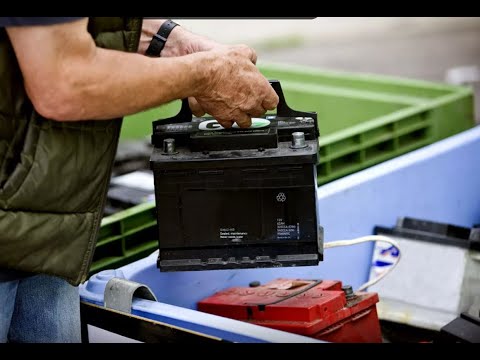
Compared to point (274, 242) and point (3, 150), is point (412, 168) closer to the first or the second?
point (274, 242)

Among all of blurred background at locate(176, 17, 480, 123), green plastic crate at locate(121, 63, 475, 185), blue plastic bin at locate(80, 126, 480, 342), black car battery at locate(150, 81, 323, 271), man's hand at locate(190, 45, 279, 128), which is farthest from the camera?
blurred background at locate(176, 17, 480, 123)

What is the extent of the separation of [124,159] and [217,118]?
2.48 meters

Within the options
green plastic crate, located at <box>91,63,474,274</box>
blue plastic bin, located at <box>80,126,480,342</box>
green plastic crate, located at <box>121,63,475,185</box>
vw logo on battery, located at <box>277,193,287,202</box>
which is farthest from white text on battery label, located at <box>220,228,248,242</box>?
green plastic crate, located at <box>121,63,475,185</box>

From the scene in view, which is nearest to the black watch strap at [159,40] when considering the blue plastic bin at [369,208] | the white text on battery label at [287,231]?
the white text on battery label at [287,231]

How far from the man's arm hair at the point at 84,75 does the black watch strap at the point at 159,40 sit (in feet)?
1.39

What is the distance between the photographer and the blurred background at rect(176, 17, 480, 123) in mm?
9148

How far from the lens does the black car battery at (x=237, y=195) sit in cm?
249

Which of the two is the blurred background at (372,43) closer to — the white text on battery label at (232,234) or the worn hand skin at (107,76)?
the white text on battery label at (232,234)

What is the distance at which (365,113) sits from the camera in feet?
15.6

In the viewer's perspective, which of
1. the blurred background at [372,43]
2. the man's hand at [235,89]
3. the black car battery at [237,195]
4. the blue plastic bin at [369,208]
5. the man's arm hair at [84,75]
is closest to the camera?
the man's arm hair at [84,75]

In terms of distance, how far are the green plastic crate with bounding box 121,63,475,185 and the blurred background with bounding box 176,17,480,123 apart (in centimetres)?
338

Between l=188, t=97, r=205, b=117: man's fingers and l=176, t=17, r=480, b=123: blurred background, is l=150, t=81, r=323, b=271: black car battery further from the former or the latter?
l=176, t=17, r=480, b=123: blurred background

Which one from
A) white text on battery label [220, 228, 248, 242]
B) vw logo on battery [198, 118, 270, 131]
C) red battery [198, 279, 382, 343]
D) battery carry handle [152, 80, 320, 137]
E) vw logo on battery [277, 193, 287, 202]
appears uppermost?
battery carry handle [152, 80, 320, 137]

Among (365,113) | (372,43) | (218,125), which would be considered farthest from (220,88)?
(372,43)
